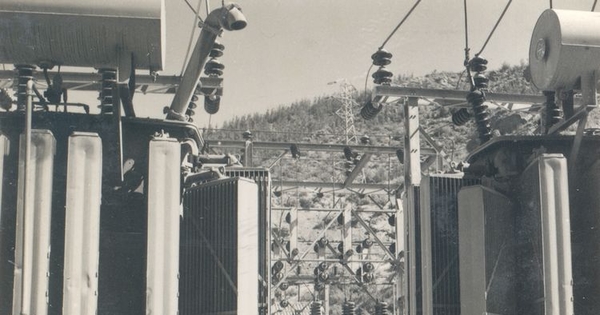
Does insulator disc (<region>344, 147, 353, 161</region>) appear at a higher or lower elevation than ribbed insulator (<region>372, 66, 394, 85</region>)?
lower

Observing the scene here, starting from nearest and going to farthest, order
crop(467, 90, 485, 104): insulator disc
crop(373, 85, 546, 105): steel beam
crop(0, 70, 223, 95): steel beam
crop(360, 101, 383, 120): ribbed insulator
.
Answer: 1. crop(467, 90, 485, 104): insulator disc
2. crop(0, 70, 223, 95): steel beam
3. crop(373, 85, 546, 105): steel beam
4. crop(360, 101, 383, 120): ribbed insulator

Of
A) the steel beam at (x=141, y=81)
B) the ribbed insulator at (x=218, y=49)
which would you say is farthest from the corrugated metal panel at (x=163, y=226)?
the steel beam at (x=141, y=81)

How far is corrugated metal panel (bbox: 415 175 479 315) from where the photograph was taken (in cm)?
1566

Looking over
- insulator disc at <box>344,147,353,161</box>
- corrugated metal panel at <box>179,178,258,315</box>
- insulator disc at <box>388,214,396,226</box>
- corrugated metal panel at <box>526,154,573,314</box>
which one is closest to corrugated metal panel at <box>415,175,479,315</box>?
corrugated metal panel at <box>526,154,573,314</box>

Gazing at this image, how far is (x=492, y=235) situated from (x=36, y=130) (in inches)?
264

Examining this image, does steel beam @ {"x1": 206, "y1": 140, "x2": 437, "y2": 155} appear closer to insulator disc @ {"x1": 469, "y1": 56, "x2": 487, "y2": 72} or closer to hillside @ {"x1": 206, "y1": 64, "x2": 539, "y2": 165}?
insulator disc @ {"x1": 469, "y1": 56, "x2": 487, "y2": 72}

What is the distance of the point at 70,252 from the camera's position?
41.7ft

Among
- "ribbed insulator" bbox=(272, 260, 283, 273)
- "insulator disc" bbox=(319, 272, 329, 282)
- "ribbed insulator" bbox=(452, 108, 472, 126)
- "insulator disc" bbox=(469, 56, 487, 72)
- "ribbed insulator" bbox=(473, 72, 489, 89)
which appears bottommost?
"insulator disc" bbox=(319, 272, 329, 282)

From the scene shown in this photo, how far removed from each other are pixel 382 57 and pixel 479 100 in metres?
4.03

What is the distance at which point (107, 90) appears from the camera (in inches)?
564

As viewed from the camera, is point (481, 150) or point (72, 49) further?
point (481, 150)

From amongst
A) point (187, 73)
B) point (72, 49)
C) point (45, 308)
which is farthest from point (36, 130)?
point (187, 73)

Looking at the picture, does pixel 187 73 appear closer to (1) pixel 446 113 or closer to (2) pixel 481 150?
(2) pixel 481 150

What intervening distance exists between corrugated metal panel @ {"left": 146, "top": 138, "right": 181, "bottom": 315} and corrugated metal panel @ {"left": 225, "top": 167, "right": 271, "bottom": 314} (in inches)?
110
